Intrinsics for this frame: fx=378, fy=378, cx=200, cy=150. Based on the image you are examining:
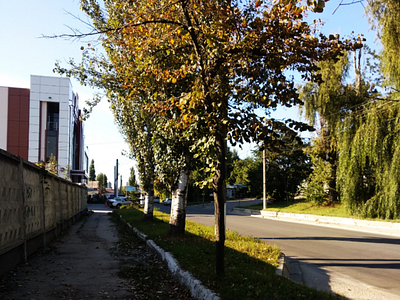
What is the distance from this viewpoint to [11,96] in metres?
49.7

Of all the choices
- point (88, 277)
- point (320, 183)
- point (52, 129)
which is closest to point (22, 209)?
point (88, 277)

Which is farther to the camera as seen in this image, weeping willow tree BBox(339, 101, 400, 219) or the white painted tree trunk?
weeping willow tree BBox(339, 101, 400, 219)

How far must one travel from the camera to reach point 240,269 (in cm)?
629

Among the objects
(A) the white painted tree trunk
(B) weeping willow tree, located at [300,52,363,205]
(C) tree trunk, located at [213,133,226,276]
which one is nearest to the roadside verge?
(B) weeping willow tree, located at [300,52,363,205]

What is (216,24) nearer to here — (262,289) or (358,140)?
(262,289)

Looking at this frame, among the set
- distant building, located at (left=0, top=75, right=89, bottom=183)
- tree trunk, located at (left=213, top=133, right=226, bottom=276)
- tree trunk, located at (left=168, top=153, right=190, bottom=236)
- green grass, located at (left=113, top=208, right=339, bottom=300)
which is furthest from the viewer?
distant building, located at (left=0, top=75, right=89, bottom=183)

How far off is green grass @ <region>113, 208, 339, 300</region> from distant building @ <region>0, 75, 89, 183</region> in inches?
1715

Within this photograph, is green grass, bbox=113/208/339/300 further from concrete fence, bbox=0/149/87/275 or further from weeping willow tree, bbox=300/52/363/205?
weeping willow tree, bbox=300/52/363/205

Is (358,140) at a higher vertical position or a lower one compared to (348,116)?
lower

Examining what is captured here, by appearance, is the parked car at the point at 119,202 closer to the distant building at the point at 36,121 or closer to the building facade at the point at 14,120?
the distant building at the point at 36,121

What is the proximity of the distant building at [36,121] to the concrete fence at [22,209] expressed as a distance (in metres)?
41.1

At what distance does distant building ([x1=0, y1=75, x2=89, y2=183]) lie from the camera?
162 ft

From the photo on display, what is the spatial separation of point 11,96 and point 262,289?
52.3 metres

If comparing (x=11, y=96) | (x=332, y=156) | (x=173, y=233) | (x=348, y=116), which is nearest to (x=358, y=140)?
(x=348, y=116)
